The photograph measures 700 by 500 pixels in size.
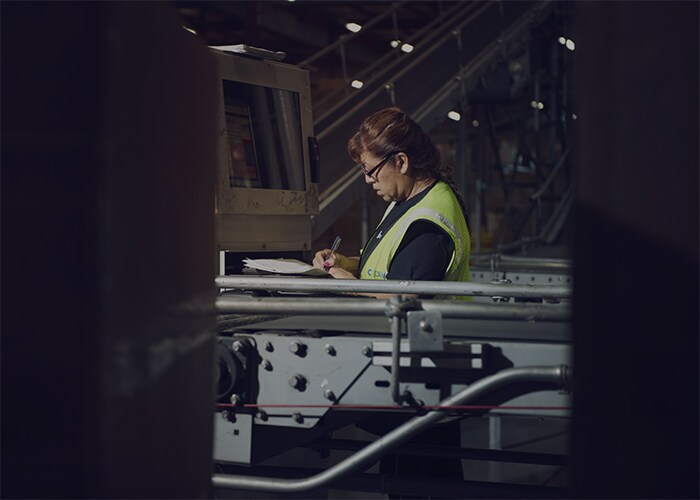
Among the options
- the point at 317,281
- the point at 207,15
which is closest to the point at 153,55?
the point at 317,281

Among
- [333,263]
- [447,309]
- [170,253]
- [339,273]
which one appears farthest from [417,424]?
[333,263]

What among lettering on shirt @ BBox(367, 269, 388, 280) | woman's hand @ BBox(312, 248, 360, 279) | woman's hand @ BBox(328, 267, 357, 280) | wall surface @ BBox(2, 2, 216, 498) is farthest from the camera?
woman's hand @ BBox(312, 248, 360, 279)

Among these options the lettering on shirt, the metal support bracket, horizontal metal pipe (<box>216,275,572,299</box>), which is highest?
the lettering on shirt

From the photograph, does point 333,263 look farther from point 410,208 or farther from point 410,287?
point 410,287

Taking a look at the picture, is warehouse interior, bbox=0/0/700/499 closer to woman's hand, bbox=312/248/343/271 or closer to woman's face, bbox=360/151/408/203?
woman's face, bbox=360/151/408/203

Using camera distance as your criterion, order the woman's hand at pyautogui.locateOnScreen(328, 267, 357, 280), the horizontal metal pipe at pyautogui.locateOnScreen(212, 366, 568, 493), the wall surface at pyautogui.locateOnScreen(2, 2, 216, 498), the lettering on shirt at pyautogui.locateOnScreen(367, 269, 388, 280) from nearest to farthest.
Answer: the wall surface at pyautogui.locateOnScreen(2, 2, 216, 498) → the horizontal metal pipe at pyautogui.locateOnScreen(212, 366, 568, 493) → the lettering on shirt at pyautogui.locateOnScreen(367, 269, 388, 280) → the woman's hand at pyautogui.locateOnScreen(328, 267, 357, 280)

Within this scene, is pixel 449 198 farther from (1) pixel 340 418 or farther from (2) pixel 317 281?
(1) pixel 340 418

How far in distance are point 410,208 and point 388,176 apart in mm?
196

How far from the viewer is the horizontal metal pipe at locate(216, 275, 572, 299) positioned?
317 centimetres

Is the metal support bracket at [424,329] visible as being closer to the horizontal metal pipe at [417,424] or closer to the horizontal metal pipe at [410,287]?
the horizontal metal pipe at [417,424]

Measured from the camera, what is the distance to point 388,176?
164 inches

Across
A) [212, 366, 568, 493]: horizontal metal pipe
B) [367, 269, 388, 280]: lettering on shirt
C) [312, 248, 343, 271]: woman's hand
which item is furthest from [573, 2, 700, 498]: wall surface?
Answer: [312, 248, 343, 271]: woman's hand

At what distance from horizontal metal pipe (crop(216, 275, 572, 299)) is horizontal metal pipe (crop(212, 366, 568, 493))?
0.33 m

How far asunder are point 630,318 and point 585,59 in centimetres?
51
